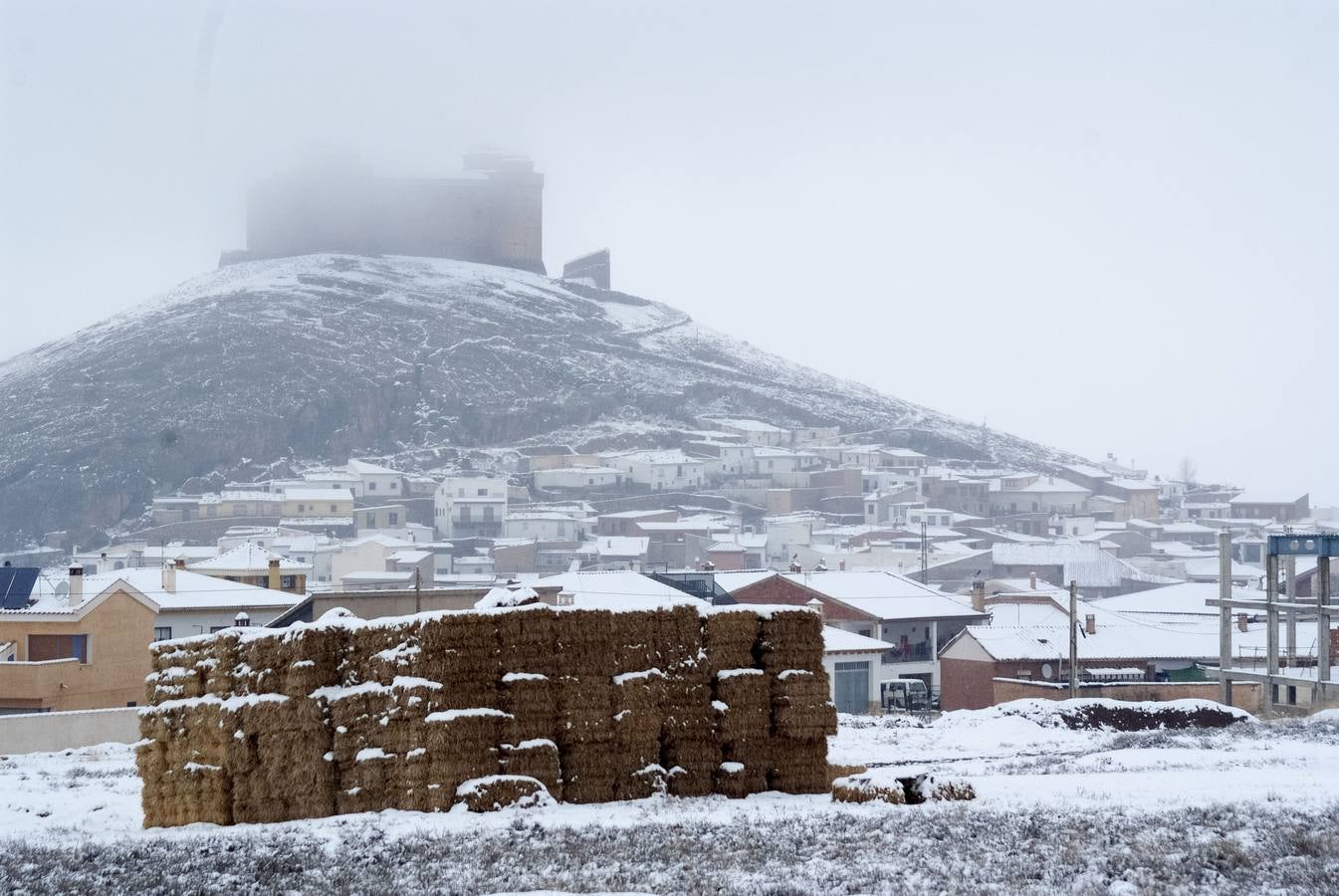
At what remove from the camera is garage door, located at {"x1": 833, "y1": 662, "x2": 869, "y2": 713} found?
152ft

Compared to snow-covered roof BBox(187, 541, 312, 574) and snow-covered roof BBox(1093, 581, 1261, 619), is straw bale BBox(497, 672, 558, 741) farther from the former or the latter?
snow-covered roof BBox(1093, 581, 1261, 619)

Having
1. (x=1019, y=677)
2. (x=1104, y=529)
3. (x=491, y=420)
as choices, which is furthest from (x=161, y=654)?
(x=491, y=420)

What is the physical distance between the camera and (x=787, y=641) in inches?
549

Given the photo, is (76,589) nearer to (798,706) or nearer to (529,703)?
(529,703)

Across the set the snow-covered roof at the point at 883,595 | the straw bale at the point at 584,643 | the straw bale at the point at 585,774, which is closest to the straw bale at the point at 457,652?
the straw bale at the point at 584,643

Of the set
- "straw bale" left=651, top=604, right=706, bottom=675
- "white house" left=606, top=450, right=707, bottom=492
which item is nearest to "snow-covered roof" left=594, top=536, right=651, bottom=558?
"white house" left=606, top=450, right=707, bottom=492

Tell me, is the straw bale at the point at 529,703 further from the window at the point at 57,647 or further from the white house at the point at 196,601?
the white house at the point at 196,601

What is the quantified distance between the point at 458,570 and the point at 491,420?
81273mm

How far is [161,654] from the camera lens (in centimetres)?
1470

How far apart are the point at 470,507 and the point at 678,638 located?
12978cm

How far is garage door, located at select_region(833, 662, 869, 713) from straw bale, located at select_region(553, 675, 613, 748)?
33.1 meters

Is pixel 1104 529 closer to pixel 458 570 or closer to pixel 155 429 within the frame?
pixel 458 570

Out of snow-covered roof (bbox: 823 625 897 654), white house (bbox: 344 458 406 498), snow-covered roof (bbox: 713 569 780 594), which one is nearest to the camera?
snow-covered roof (bbox: 823 625 897 654)

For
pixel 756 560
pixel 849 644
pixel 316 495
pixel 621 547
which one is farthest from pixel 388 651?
pixel 316 495
